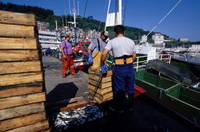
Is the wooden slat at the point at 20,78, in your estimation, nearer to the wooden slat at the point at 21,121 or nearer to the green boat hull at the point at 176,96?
the wooden slat at the point at 21,121

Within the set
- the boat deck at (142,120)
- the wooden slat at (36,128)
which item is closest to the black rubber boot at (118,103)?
the boat deck at (142,120)

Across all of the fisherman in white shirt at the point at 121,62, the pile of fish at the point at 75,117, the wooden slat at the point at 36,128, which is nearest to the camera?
the wooden slat at the point at 36,128

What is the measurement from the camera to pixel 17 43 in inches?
69.5

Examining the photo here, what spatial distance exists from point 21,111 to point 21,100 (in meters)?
0.19

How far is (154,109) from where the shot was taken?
366cm

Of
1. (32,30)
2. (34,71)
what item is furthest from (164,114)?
(32,30)

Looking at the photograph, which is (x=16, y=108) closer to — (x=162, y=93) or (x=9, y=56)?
(x=9, y=56)

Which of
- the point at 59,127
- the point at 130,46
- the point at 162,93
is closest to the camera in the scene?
the point at 59,127

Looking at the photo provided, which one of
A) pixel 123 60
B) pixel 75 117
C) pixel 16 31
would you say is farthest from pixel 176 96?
pixel 16 31

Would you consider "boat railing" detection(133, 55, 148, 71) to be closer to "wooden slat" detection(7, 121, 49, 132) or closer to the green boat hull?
the green boat hull

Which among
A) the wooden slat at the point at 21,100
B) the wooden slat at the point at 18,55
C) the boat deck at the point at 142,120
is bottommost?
the boat deck at the point at 142,120

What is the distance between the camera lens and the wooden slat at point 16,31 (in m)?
1.66

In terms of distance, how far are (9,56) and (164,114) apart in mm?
4115

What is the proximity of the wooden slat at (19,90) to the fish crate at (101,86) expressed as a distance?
170cm
